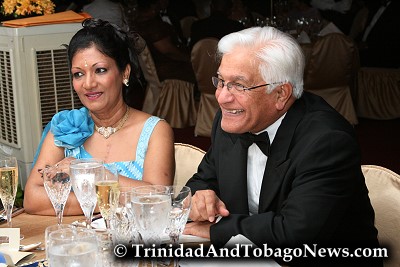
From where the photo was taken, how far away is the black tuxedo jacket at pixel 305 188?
229 cm

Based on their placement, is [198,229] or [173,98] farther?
[173,98]

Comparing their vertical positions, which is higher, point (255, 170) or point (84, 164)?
point (84, 164)

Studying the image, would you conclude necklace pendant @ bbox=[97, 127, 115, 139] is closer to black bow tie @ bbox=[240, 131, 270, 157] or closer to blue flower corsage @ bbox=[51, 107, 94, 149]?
blue flower corsage @ bbox=[51, 107, 94, 149]

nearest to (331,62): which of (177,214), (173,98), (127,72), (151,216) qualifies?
(173,98)

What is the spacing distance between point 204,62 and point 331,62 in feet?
4.42

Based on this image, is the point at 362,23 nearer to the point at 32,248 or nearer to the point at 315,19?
the point at 315,19

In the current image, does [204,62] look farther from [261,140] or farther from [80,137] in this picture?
[261,140]

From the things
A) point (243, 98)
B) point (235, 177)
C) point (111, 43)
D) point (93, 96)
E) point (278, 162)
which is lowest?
point (235, 177)

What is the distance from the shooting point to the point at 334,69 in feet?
23.8

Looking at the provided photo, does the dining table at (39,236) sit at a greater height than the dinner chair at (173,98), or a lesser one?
greater

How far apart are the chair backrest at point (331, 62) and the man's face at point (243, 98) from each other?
4.68m

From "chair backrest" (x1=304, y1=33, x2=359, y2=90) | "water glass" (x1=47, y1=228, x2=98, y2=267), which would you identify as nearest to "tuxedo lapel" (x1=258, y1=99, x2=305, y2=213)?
"water glass" (x1=47, y1=228, x2=98, y2=267)

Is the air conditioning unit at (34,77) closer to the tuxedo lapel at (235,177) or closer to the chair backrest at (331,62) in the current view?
the tuxedo lapel at (235,177)

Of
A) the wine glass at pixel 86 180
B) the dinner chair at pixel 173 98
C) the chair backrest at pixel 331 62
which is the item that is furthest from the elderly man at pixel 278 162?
the dinner chair at pixel 173 98
